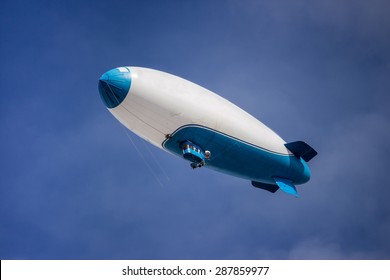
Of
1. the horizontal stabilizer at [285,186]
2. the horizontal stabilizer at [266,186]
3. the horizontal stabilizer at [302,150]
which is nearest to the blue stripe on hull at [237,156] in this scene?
the horizontal stabilizer at [285,186]

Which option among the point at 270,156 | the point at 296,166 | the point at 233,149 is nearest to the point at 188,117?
the point at 233,149

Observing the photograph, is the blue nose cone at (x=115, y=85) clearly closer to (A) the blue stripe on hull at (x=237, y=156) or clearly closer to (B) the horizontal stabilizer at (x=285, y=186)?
(A) the blue stripe on hull at (x=237, y=156)

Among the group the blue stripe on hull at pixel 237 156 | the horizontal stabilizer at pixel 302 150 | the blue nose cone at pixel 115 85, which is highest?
the horizontal stabilizer at pixel 302 150

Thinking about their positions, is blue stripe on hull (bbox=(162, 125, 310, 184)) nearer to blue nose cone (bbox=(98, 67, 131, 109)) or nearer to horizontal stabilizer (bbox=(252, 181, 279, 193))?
horizontal stabilizer (bbox=(252, 181, 279, 193))

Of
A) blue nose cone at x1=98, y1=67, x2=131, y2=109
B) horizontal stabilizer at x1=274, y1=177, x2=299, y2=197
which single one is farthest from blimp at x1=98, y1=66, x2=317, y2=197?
horizontal stabilizer at x1=274, y1=177, x2=299, y2=197

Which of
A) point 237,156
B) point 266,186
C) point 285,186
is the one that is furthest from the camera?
point 266,186

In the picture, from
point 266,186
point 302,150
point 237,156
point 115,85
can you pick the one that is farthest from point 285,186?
point 115,85

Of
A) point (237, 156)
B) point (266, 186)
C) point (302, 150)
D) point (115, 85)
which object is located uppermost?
point (302, 150)

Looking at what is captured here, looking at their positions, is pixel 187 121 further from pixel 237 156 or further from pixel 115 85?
pixel 115 85
